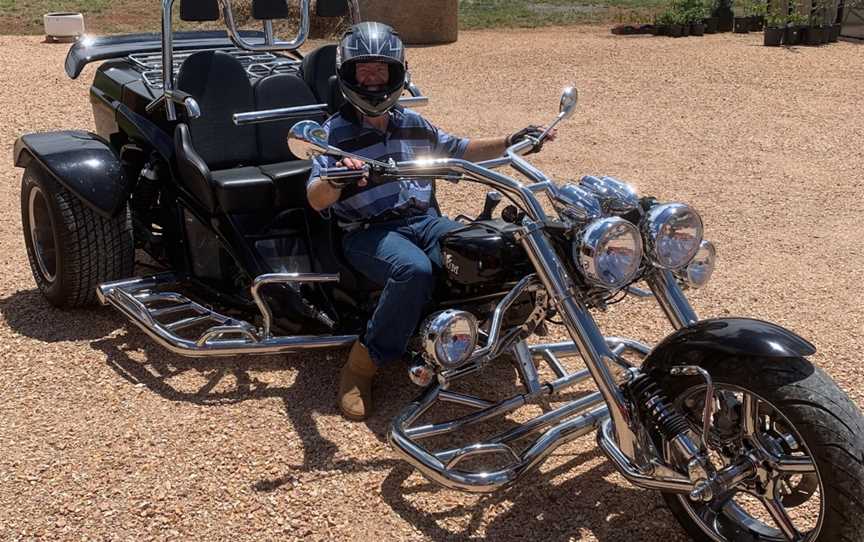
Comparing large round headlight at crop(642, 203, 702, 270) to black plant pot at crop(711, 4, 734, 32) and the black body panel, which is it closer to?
the black body panel

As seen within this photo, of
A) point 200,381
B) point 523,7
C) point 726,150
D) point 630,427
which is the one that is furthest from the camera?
point 523,7

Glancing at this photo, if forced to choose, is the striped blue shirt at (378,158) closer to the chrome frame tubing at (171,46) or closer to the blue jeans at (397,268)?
the blue jeans at (397,268)

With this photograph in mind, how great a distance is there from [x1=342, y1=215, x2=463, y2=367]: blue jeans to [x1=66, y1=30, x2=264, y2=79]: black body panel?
219 cm

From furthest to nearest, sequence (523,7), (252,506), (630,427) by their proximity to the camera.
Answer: (523,7) < (252,506) < (630,427)

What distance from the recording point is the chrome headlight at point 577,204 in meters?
2.92

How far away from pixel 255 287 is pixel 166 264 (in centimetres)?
119

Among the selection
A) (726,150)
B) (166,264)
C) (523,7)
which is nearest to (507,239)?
(166,264)

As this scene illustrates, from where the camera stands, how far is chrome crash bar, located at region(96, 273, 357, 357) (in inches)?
154

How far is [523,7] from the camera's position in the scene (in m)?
19.1

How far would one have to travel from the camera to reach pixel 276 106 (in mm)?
4742

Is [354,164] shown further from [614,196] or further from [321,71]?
[321,71]

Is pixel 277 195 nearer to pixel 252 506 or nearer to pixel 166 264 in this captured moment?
pixel 166 264

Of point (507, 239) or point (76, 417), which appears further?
point (76, 417)

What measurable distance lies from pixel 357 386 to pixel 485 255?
0.79 m
